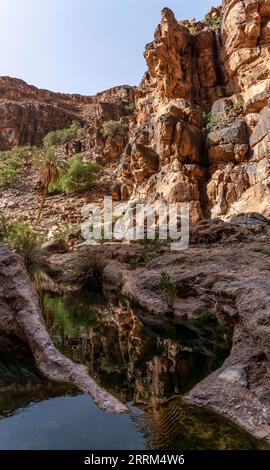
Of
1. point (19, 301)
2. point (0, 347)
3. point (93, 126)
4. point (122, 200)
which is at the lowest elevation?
point (0, 347)

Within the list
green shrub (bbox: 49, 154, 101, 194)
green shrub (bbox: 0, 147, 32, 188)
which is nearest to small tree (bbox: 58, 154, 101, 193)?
green shrub (bbox: 49, 154, 101, 194)

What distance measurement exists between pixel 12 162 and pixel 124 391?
140 feet

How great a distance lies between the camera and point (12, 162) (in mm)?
42906

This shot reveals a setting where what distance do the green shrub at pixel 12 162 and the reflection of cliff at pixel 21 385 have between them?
38.1 meters

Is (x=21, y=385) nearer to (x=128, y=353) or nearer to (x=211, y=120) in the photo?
(x=128, y=353)

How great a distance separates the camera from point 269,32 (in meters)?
25.5

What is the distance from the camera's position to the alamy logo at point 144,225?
18141mm

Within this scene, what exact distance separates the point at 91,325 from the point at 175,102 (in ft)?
78.9

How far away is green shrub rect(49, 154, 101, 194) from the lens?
35.2m

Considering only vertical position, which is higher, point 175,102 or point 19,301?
point 175,102

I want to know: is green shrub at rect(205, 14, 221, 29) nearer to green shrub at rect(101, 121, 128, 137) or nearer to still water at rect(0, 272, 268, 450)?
green shrub at rect(101, 121, 128, 137)
